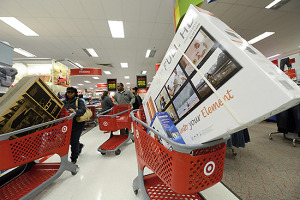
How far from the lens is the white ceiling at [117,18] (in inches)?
141

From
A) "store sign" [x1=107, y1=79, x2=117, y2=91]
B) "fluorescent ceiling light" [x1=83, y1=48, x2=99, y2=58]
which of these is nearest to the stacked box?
"fluorescent ceiling light" [x1=83, y1=48, x2=99, y2=58]

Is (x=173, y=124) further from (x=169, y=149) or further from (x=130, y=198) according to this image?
(x=130, y=198)

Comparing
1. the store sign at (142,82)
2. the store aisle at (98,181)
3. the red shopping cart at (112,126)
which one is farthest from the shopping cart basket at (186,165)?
the store sign at (142,82)

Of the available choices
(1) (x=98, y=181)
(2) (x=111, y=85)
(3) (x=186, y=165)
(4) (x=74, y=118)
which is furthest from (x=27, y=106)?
(2) (x=111, y=85)

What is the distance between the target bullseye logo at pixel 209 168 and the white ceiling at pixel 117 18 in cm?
409

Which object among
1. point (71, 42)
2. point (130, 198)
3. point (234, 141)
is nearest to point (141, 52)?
point (71, 42)

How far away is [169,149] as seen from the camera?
0.75m

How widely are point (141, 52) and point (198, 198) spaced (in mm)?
7049

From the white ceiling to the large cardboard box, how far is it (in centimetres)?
360

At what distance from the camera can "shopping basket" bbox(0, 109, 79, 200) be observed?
109 cm

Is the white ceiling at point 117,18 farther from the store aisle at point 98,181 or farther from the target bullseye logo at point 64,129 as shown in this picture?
the store aisle at point 98,181

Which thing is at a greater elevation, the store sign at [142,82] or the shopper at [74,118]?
the store sign at [142,82]

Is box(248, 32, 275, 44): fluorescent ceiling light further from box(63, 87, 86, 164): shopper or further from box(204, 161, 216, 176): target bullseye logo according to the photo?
box(63, 87, 86, 164): shopper

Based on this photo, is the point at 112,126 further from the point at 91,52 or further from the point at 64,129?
the point at 91,52
